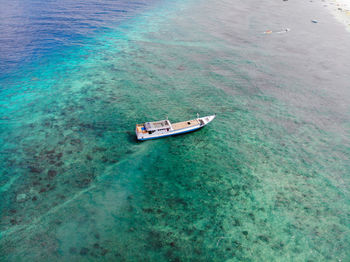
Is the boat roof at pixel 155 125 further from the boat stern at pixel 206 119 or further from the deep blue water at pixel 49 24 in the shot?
the deep blue water at pixel 49 24

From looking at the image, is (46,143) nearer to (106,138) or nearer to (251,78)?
(106,138)

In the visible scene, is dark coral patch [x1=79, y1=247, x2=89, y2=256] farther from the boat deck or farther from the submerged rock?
the boat deck

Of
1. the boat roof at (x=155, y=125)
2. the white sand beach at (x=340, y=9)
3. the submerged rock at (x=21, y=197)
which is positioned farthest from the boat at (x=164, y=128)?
the white sand beach at (x=340, y=9)

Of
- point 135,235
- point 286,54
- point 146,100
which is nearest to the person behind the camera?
point 135,235

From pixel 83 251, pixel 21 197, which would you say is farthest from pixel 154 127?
pixel 21 197

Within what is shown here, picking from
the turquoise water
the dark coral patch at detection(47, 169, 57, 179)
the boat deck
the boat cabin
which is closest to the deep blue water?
the turquoise water

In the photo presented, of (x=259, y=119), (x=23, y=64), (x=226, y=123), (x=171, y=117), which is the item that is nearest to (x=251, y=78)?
(x=259, y=119)
